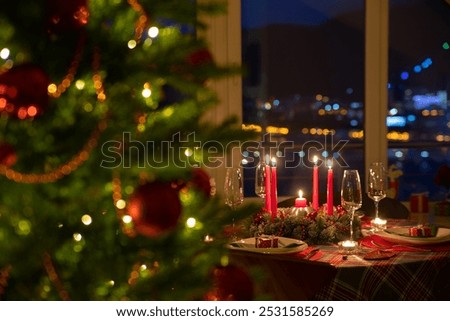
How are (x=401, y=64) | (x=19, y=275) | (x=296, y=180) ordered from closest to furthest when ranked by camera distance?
(x=19, y=275), (x=401, y=64), (x=296, y=180)

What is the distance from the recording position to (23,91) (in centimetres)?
76

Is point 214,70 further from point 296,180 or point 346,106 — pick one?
point 296,180

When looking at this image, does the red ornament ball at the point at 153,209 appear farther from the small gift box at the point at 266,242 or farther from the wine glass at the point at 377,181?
the wine glass at the point at 377,181

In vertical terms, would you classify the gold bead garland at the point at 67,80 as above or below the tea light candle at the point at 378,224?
above

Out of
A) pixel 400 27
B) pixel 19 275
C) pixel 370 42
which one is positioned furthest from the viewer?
pixel 400 27

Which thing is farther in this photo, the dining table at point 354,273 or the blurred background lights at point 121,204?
the dining table at point 354,273

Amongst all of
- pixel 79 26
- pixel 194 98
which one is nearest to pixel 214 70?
pixel 194 98

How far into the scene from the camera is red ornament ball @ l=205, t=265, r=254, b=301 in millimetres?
974

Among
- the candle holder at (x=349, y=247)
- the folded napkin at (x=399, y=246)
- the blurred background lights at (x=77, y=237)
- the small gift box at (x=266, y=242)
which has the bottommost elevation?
the folded napkin at (x=399, y=246)

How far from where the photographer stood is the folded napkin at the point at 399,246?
2.07 metres

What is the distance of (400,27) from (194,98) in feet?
19.1

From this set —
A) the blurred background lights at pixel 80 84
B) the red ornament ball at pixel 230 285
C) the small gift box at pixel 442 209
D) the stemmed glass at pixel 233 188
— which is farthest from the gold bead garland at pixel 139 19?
the small gift box at pixel 442 209

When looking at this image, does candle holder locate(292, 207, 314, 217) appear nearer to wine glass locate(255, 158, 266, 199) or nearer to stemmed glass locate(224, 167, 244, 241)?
wine glass locate(255, 158, 266, 199)

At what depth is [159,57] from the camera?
0.86 metres
